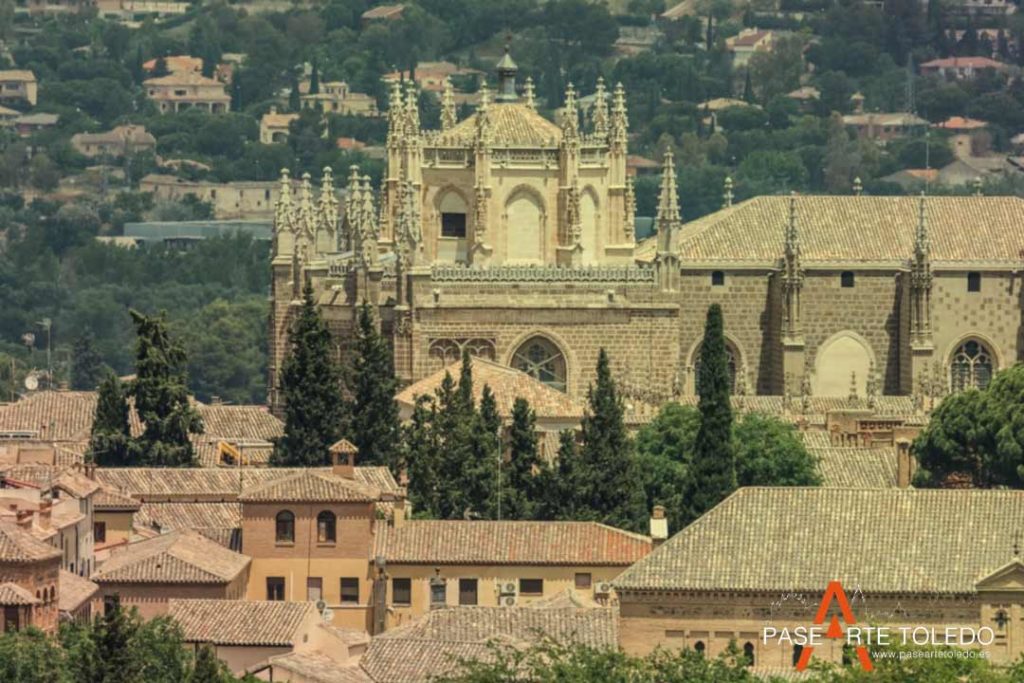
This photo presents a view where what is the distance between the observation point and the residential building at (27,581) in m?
86.1

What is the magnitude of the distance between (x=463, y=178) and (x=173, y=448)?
17.9m

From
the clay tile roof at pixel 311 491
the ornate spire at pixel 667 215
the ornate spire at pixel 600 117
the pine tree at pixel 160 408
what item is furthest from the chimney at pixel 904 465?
the ornate spire at pixel 600 117

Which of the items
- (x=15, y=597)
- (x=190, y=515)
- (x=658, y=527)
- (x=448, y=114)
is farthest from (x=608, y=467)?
(x=448, y=114)

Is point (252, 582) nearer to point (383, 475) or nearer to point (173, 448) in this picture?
point (383, 475)

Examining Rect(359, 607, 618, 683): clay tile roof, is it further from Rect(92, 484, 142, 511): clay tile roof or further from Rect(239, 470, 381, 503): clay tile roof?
Rect(92, 484, 142, 511): clay tile roof

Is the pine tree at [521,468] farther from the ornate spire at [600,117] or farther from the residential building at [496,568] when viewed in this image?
the ornate spire at [600,117]

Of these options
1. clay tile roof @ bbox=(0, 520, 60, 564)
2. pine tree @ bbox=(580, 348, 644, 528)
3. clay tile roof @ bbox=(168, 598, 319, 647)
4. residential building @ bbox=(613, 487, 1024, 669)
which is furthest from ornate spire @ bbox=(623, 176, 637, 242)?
residential building @ bbox=(613, 487, 1024, 669)

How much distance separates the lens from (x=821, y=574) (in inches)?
3329

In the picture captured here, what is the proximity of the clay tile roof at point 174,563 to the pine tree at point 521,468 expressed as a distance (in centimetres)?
908

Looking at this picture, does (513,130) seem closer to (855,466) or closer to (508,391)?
(508,391)

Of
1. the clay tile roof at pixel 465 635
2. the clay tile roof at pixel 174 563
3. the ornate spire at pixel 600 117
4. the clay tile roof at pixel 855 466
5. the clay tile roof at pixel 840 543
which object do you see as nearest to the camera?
the clay tile roof at pixel 465 635

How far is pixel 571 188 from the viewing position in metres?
128

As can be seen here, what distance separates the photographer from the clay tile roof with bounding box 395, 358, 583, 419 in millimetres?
115375

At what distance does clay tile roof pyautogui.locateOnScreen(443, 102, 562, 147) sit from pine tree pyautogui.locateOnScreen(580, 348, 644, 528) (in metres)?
21.4
